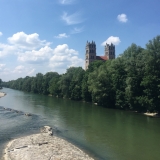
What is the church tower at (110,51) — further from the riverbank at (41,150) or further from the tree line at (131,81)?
the riverbank at (41,150)

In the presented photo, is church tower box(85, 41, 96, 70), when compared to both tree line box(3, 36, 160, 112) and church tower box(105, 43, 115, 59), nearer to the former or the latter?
church tower box(105, 43, 115, 59)

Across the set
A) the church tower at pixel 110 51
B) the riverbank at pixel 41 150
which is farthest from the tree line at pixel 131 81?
the church tower at pixel 110 51

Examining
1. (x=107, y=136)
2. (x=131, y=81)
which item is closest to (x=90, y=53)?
(x=131, y=81)

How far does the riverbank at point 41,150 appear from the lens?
19.1m

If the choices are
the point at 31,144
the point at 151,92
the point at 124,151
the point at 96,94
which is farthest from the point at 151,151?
the point at 96,94

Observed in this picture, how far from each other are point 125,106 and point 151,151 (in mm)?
34587

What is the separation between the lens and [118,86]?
195 feet

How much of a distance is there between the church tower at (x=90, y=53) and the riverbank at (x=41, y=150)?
129 m

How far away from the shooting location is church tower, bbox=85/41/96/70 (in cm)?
15225

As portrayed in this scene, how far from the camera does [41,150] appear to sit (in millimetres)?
20750

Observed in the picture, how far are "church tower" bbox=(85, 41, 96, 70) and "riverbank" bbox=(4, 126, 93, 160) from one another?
425 feet

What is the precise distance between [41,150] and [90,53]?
5342 inches

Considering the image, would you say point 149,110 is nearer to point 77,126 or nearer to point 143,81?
point 143,81

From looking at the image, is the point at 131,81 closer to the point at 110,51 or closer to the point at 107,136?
the point at 107,136
